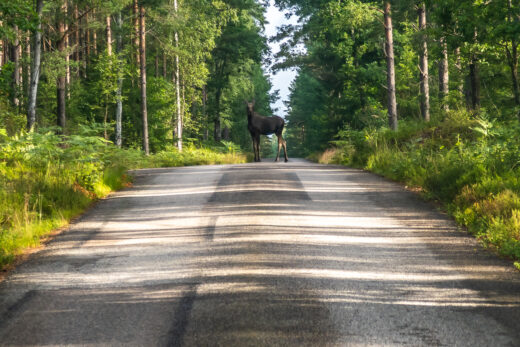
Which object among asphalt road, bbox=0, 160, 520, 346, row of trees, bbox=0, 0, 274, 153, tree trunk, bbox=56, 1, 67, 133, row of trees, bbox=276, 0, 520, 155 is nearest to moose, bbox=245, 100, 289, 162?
row of trees, bbox=276, 0, 520, 155

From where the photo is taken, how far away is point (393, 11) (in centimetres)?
3056

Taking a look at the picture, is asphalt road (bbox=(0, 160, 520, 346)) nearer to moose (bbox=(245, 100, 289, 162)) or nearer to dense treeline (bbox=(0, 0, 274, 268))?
dense treeline (bbox=(0, 0, 274, 268))

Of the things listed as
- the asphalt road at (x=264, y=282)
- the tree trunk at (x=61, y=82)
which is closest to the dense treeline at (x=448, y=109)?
the asphalt road at (x=264, y=282)

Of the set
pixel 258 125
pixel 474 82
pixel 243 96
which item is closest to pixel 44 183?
pixel 474 82

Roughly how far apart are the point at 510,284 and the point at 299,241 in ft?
8.70

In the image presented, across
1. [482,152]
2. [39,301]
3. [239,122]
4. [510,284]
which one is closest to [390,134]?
[482,152]

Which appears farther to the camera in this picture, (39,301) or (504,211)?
(504,211)

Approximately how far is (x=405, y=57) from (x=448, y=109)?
58.3 feet

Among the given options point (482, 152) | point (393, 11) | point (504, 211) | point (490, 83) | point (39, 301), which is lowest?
point (39, 301)

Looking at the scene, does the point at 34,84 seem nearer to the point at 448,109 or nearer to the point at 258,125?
the point at 258,125

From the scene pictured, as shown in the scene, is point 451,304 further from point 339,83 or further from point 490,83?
point 339,83

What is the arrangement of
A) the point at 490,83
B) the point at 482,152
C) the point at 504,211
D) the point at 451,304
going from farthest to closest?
the point at 490,83 → the point at 482,152 → the point at 504,211 → the point at 451,304

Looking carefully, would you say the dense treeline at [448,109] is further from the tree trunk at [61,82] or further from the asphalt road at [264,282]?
the tree trunk at [61,82]

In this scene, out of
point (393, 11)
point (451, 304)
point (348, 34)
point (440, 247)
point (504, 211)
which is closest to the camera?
point (451, 304)
